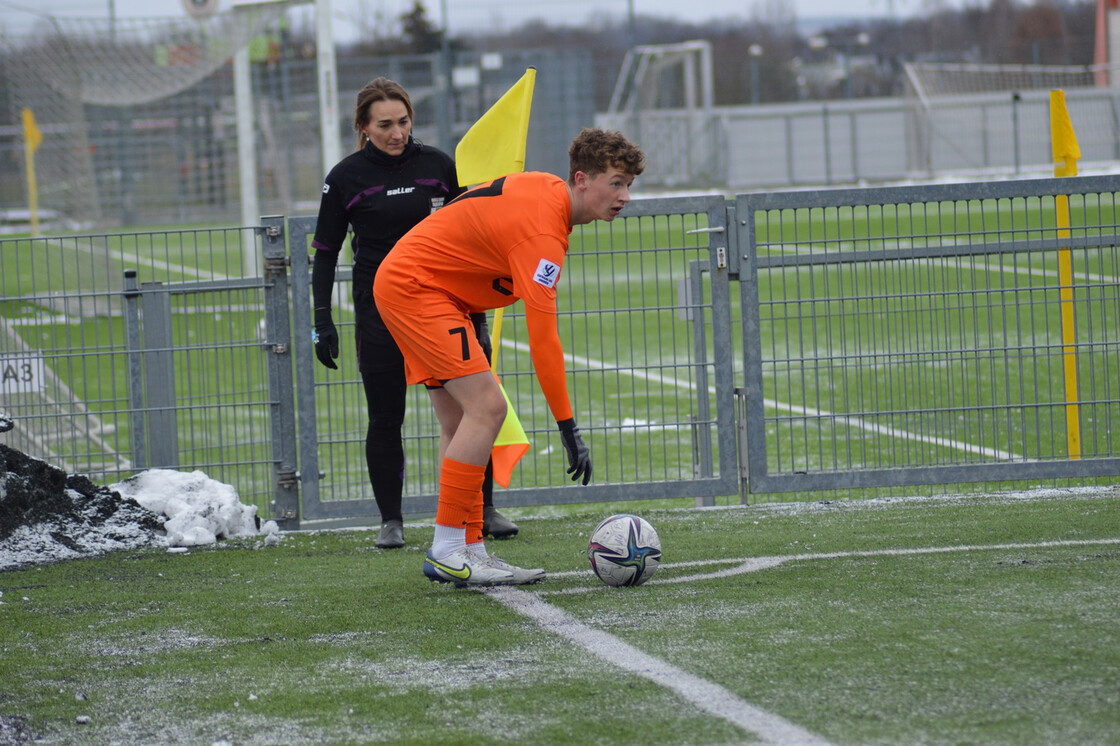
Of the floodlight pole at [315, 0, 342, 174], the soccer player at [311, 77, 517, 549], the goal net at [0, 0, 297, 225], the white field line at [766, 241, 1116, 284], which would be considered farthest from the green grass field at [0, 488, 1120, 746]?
the goal net at [0, 0, 297, 225]

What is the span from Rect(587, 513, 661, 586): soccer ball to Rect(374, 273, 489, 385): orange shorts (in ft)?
2.64

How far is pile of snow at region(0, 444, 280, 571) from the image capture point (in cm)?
582

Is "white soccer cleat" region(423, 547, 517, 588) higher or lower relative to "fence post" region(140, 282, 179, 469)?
lower

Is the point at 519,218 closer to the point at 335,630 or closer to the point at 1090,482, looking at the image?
the point at 335,630

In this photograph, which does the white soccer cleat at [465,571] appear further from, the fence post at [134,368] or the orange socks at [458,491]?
the fence post at [134,368]

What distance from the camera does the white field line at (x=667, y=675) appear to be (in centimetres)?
301

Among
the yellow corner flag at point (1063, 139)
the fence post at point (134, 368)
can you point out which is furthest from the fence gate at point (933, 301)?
the fence post at point (134, 368)

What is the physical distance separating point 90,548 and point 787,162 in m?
24.6

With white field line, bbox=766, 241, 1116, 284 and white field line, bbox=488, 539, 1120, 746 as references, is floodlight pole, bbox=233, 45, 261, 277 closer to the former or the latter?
white field line, bbox=766, 241, 1116, 284

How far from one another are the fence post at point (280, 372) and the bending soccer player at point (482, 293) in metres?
1.76

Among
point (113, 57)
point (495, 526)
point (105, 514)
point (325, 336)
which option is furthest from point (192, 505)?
point (113, 57)

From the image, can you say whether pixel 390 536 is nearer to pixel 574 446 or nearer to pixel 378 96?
pixel 574 446

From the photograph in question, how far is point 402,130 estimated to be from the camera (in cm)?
564

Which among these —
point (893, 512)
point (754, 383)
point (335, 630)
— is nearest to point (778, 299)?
point (754, 383)
